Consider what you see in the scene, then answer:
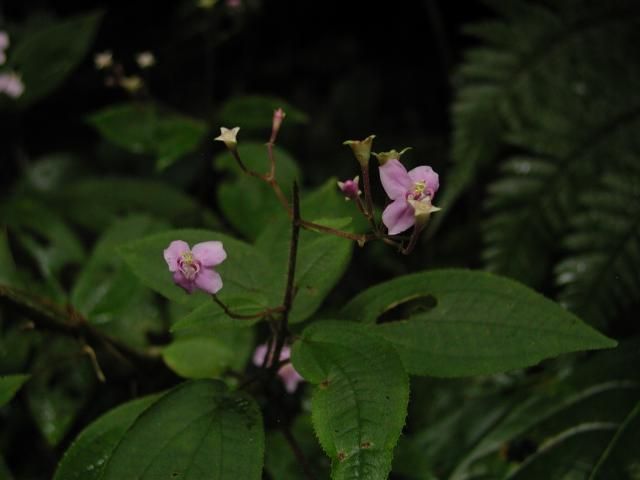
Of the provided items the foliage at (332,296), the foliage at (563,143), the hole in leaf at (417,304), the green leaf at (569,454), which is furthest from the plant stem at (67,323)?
the foliage at (563,143)

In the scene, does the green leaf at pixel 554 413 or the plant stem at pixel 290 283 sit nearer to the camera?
the plant stem at pixel 290 283

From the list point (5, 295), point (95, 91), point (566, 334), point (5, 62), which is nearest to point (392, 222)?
point (566, 334)

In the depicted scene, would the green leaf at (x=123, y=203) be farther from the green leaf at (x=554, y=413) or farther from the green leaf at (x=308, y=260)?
the green leaf at (x=554, y=413)

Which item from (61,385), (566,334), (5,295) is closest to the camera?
(566,334)

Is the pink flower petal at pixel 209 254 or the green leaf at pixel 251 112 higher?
the pink flower petal at pixel 209 254

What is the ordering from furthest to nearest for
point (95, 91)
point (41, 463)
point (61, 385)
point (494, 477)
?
1. point (95, 91)
2. point (41, 463)
3. point (61, 385)
4. point (494, 477)

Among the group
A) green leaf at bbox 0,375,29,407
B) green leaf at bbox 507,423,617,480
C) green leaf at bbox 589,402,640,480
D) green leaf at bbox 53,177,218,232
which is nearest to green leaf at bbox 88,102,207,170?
green leaf at bbox 53,177,218,232

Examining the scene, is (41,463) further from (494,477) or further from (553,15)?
(553,15)
